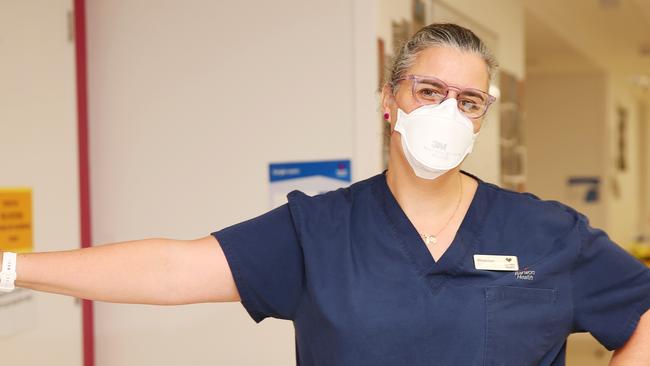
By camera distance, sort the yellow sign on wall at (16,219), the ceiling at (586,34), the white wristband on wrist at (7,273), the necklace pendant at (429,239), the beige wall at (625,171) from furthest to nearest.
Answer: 1. the beige wall at (625,171)
2. the ceiling at (586,34)
3. the yellow sign on wall at (16,219)
4. the necklace pendant at (429,239)
5. the white wristband on wrist at (7,273)

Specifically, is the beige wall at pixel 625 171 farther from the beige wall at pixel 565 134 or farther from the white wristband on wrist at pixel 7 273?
the white wristband on wrist at pixel 7 273

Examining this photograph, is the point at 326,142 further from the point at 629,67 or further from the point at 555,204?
the point at 629,67

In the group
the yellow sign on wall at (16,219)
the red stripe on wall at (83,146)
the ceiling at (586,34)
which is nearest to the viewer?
the yellow sign on wall at (16,219)

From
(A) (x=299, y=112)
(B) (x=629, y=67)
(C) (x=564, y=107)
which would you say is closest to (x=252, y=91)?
(A) (x=299, y=112)

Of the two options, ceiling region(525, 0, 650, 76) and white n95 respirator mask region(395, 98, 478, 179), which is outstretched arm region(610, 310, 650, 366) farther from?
ceiling region(525, 0, 650, 76)

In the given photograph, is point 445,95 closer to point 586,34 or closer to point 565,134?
point 586,34

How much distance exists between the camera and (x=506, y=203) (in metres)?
1.54

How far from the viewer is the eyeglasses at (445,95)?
1.43 meters

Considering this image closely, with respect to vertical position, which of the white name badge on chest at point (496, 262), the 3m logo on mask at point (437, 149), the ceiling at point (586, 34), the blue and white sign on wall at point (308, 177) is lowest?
the white name badge on chest at point (496, 262)

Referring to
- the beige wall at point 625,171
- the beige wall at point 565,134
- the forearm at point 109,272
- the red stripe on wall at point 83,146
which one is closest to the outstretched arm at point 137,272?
the forearm at point 109,272

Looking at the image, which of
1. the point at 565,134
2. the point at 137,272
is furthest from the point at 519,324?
the point at 565,134

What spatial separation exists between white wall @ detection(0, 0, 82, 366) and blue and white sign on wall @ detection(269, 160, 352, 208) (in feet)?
2.01

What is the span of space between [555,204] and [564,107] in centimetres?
593

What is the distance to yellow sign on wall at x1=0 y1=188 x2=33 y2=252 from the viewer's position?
6.85ft
